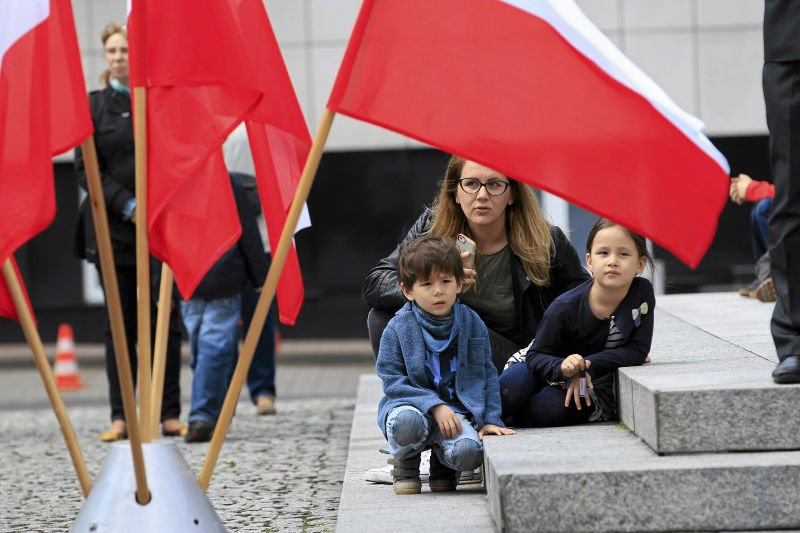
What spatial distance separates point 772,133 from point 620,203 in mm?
776

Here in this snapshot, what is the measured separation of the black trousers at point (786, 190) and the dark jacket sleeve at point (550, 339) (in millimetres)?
984

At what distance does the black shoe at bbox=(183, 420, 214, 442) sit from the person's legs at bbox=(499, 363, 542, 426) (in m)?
3.11

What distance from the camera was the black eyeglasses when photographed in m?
5.89

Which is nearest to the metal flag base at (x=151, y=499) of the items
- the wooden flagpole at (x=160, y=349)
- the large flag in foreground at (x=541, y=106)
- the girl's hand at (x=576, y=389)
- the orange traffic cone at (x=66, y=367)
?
the wooden flagpole at (x=160, y=349)

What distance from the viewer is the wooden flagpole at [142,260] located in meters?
4.31

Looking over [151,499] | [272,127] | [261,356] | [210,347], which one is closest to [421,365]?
[272,127]

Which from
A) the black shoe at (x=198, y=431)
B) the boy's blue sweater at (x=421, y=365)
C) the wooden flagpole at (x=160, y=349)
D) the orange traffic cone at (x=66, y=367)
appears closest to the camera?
the wooden flagpole at (x=160, y=349)

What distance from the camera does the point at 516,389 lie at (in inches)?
224

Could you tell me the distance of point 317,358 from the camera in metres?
18.2

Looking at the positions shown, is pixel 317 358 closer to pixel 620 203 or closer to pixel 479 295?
pixel 479 295

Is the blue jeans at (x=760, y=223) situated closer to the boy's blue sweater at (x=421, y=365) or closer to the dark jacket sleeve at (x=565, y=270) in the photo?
the dark jacket sleeve at (x=565, y=270)

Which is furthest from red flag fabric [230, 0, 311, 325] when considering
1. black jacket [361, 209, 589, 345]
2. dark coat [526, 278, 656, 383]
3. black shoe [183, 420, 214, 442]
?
black shoe [183, 420, 214, 442]

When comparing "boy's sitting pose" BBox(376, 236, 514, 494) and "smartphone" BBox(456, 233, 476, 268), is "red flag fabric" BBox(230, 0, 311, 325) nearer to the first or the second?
"boy's sitting pose" BBox(376, 236, 514, 494)

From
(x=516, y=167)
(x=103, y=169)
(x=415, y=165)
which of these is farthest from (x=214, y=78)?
(x=415, y=165)
